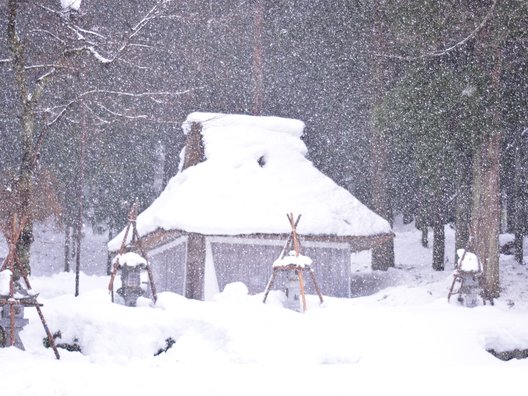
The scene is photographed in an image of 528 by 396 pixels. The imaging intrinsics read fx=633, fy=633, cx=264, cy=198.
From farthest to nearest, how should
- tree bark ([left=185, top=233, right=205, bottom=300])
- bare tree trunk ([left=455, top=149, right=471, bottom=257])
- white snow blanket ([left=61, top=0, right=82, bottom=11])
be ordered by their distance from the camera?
bare tree trunk ([left=455, top=149, right=471, bottom=257])
tree bark ([left=185, top=233, right=205, bottom=300])
white snow blanket ([left=61, top=0, right=82, bottom=11])

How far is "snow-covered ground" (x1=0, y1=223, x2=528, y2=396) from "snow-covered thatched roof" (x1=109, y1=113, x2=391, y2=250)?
11.1 ft

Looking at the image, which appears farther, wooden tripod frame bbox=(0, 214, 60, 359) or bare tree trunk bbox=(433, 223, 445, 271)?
bare tree trunk bbox=(433, 223, 445, 271)

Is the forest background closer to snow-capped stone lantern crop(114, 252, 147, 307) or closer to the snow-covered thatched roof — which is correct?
snow-capped stone lantern crop(114, 252, 147, 307)

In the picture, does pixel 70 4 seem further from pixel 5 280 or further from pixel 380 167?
pixel 380 167

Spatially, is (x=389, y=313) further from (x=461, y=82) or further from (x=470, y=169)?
(x=470, y=169)

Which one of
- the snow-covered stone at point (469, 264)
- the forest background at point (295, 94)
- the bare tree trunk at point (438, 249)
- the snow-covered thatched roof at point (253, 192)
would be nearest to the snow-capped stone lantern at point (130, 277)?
the forest background at point (295, 94)

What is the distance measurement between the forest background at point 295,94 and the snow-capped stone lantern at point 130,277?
1847 millimetres

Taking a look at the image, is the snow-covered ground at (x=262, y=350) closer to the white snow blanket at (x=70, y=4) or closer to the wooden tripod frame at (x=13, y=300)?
the wooden tripod frame at (x=13, y=300)

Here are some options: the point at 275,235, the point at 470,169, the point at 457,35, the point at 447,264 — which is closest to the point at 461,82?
the point at 457,35

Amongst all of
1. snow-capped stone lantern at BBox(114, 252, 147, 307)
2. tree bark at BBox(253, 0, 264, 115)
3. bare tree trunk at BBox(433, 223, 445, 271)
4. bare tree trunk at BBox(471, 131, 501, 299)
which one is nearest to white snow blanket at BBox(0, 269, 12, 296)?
snow-capped stone lantern at BBox(114, 252, 147, 307)

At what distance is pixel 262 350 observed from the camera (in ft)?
31.1

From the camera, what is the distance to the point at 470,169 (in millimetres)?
19234

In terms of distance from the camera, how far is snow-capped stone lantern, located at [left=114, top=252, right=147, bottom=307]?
12.9 metres

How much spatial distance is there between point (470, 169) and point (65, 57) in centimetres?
1219
